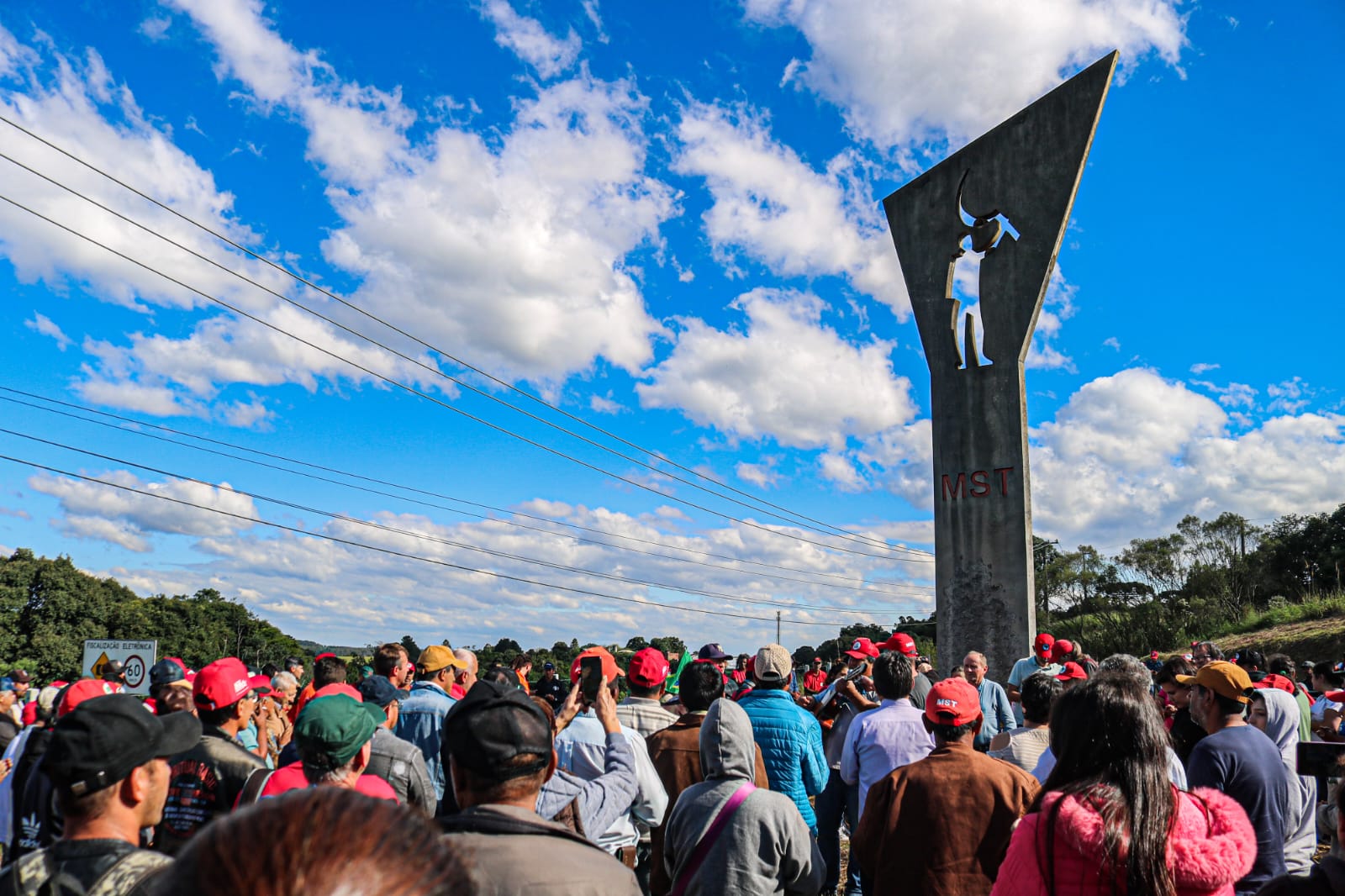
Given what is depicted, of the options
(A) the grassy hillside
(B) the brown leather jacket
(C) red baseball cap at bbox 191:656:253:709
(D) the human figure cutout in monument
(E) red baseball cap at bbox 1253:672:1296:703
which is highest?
(D) the human figure cutout in monument

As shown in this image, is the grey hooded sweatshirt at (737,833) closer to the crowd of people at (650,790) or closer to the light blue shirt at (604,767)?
the crowd of people at (650,790)

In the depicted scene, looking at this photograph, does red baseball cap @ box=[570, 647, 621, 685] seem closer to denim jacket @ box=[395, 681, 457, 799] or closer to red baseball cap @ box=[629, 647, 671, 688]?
red baseball cap @ box=[629, 647, 671, 688]

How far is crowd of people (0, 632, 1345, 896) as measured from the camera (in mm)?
1660

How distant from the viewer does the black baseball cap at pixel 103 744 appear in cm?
232

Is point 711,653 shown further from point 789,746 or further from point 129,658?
point 129,658

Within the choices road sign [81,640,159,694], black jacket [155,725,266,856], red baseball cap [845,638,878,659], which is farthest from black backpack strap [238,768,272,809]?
road sign [81,640,159,694]

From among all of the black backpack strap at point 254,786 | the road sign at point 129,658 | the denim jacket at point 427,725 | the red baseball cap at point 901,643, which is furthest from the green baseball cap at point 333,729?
the road sign at point 129,658

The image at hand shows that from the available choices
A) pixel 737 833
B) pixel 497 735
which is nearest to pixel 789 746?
pixel 737 833

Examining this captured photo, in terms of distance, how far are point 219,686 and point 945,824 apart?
342 centimetres

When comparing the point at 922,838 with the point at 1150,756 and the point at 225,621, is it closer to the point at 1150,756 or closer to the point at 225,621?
the point at 1150,756

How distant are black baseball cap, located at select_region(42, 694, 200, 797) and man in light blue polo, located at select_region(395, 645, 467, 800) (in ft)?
9.73

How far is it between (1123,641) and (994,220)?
636 inches

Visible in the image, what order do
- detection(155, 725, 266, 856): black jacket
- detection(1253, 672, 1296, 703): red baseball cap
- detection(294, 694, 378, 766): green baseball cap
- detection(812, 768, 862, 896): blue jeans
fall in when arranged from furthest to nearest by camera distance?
1. detection(812, 768, 862, 896): blue jeans
2. detection(1253, 672, 1296, 703): red baseball cap
3. detection(155, 725, 266, 856): black jacket
4. detection(294, 694, 378, 766): green baseball cap

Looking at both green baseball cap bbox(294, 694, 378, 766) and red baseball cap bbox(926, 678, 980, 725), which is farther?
red baseball cap bbox(926, 678, 980, 725)
